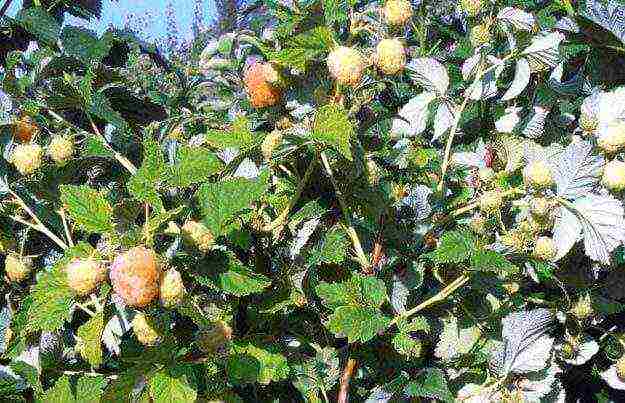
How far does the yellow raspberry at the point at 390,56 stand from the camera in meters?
0.93

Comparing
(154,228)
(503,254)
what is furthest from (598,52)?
(154,228)

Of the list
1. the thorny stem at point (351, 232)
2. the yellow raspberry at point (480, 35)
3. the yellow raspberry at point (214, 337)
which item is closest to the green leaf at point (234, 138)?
the thorny stem at point (351, 232)

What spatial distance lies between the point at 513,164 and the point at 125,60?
2.63 feet

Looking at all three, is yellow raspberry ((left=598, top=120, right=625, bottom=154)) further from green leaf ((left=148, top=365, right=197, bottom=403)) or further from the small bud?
the small bud

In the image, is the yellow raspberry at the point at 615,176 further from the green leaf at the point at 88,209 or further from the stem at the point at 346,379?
the green leaf at the point at 88,209

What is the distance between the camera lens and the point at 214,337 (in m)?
0.91

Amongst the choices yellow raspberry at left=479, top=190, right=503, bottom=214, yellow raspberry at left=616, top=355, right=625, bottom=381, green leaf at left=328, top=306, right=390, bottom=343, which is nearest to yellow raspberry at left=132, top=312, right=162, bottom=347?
green leaf at left=328, top=306, right=390, bottom=343

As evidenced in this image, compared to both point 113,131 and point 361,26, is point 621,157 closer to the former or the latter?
point 361,26

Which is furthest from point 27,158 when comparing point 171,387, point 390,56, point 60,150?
point 390,56

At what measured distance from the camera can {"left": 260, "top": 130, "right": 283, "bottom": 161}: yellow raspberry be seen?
3.22 ft

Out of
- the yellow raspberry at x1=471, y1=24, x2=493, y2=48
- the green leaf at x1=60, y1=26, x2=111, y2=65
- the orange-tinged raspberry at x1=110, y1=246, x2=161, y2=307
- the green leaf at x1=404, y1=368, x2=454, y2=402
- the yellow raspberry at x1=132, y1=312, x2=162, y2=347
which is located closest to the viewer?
the orange-tinged raspberry at x1=110, y1=246, x2=161, y2=307

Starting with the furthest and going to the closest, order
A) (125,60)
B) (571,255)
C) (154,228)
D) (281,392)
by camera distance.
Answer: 1. (125,60)
2. (571,255)
3. (281,392)
4. (154,228)

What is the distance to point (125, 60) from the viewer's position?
1.53 meters

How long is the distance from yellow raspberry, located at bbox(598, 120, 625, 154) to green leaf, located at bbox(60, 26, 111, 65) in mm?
802
